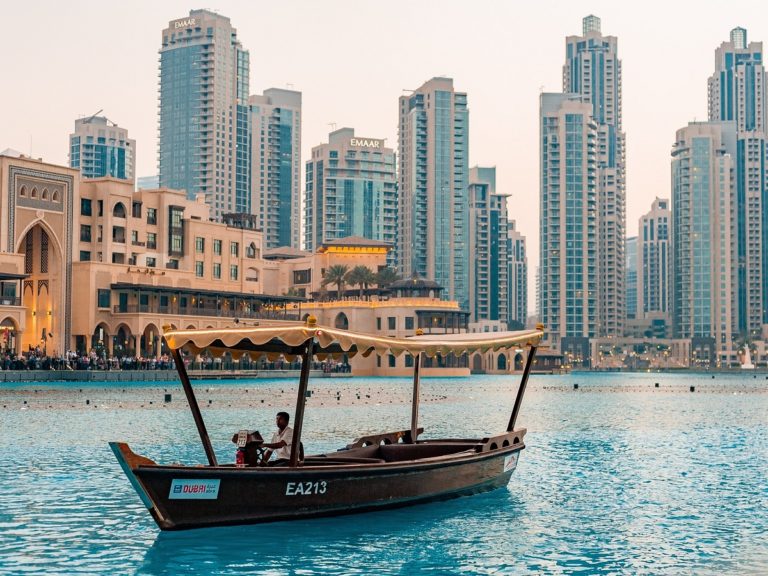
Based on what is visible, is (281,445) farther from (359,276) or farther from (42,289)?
(359,276)

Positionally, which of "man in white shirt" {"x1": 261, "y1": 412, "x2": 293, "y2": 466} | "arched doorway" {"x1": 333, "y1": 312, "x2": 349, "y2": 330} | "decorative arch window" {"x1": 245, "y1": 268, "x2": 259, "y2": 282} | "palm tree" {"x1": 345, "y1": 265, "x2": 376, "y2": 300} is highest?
"palm tree" {"x1": 345, "y1": 265, "x2": 376, "y2": 300}

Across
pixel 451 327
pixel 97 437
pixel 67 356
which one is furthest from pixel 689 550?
pixel 451 327

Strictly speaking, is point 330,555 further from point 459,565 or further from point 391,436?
point 391,436

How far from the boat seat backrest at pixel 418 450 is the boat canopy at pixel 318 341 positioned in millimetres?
2007

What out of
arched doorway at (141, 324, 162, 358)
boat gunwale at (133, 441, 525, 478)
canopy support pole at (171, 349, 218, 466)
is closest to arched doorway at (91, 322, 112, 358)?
arched doorway at (141, 324, 162, 358)

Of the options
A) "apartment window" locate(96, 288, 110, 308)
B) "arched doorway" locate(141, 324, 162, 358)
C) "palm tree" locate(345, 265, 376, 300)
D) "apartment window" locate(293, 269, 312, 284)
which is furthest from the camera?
"apartment window" locate(293, 269, 312, 284)

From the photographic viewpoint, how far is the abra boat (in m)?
17.7

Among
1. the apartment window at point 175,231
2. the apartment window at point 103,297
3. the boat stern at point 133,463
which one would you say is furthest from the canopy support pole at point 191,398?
the apartment window at point 175,231

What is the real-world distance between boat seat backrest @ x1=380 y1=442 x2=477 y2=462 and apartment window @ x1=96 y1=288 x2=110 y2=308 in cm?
8480

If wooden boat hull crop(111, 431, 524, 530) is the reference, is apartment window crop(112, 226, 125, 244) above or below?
above

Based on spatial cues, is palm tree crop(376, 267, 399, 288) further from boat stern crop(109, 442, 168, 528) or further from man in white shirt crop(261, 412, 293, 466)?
boat stern crop(109, 442, 168, 528)

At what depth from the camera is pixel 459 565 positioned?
1702 centimetres

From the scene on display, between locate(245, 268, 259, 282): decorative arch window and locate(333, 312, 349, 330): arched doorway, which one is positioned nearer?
locate(245, 268, 259, 282): decorative arch window

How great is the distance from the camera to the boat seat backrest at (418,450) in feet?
76.4
